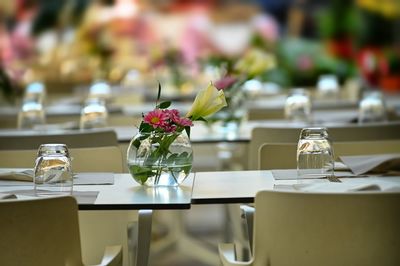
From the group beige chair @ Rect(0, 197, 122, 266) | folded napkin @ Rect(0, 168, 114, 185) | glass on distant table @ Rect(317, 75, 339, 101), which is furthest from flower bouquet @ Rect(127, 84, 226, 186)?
glass on distant table @ Rect(317, 75, 339, 101)

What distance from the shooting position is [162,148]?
9.48 ft

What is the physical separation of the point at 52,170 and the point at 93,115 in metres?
1.64

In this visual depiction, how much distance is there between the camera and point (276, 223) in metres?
2.45

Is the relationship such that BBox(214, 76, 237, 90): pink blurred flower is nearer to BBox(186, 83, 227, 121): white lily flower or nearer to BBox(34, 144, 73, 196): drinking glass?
BBox(186, 83, 227, 121): white lily flower

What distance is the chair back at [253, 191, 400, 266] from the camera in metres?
2.40

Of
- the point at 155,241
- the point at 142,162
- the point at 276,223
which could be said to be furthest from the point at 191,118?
the point at 155,241

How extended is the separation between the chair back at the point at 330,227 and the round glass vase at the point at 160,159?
48cm

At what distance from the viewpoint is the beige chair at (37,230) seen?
2430 mm

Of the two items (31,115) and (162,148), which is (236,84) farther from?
(162,148)

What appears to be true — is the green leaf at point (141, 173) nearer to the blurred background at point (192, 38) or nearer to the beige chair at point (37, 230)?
the beige chair at point (37, 230)

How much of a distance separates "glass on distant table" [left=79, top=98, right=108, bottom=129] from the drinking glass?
158cm

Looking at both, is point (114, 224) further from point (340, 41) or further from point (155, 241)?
point (340, 41)

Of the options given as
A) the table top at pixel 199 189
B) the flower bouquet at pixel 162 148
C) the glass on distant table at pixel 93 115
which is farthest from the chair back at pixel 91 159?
the glass on distant table at pixel 93 115

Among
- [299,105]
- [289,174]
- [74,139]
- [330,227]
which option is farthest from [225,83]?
[330,227]
